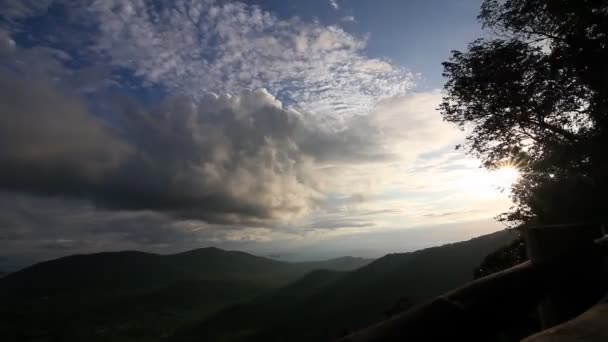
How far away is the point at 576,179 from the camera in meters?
23.8

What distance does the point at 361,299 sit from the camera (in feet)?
541

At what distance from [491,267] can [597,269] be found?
28251 millimetres

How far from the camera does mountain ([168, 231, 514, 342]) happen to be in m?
141

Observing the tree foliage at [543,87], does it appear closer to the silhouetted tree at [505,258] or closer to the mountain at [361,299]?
the silhouetted tree at [505,258]

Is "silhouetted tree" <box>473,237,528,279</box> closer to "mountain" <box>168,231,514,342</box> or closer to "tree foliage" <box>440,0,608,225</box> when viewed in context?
"tree foliage" <box>440,0,608,225</box>

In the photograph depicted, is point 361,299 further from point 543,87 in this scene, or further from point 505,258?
point 543,87

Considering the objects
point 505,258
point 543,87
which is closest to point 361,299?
point 505,258

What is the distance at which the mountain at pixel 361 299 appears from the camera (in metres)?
141

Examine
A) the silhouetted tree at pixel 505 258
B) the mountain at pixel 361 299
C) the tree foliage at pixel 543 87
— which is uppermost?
the tree foliage at pixel 543 87

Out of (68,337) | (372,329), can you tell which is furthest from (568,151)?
(68,337)

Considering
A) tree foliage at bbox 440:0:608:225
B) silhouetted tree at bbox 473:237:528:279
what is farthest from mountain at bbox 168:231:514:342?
tree foliage at bbox 440:0:608:225

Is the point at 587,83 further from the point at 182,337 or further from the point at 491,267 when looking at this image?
the point at 182,337

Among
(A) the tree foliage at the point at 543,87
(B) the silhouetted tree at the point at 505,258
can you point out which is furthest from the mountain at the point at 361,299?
(A) the tree foliage at the point at 543,87

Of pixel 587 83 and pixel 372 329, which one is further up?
pixel 587 83
